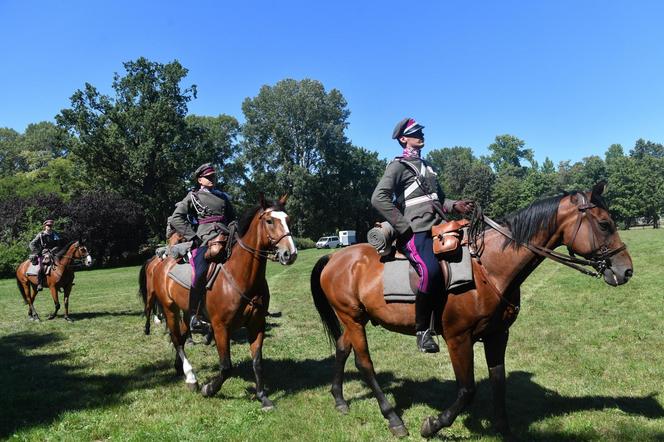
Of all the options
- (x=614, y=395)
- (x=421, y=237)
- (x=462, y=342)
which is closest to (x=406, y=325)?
(x=462, y=342)

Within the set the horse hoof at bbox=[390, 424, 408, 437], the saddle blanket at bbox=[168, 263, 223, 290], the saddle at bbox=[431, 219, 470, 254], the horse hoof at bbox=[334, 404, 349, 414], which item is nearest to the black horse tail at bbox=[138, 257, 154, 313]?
the saddle blanket at bbox=[168, 263, 223, 290]

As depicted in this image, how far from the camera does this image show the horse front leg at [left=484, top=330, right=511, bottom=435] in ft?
18.0

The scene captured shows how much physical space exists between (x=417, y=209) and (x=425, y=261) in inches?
26.7

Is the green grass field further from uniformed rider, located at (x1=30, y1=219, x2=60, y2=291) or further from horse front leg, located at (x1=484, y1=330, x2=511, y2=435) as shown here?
uniformed rider, located at (x1=30, y1=219, x2=60, y2=291)

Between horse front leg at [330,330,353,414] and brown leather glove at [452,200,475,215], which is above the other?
brown leather glove at [452,200,475,215]

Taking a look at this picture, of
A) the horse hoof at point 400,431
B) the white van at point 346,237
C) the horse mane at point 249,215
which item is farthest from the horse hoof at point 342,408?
the white van at point 346,237

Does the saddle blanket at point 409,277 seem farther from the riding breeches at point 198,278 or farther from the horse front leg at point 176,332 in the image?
the horse front leg at point 176,332

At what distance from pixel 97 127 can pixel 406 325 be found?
51.5m

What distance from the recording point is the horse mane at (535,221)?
511 cm

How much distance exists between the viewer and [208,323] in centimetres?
754

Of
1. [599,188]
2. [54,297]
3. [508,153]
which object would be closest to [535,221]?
[599,188]

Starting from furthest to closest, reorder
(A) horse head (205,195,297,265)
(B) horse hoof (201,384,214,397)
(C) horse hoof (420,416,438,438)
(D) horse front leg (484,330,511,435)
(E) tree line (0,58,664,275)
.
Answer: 1. (E) tree line (0,58,664,275)
2. (B) horse hoof (201,384,214,397)
3. (A) horse head (205,195,297,265)
4. (D) horse front leg (484,330,511,435)
5. (C) horse hoof (420,416,438,438)

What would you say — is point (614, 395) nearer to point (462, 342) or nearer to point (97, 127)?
point (462, 342)

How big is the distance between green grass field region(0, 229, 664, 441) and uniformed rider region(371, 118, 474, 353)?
5.73ft
